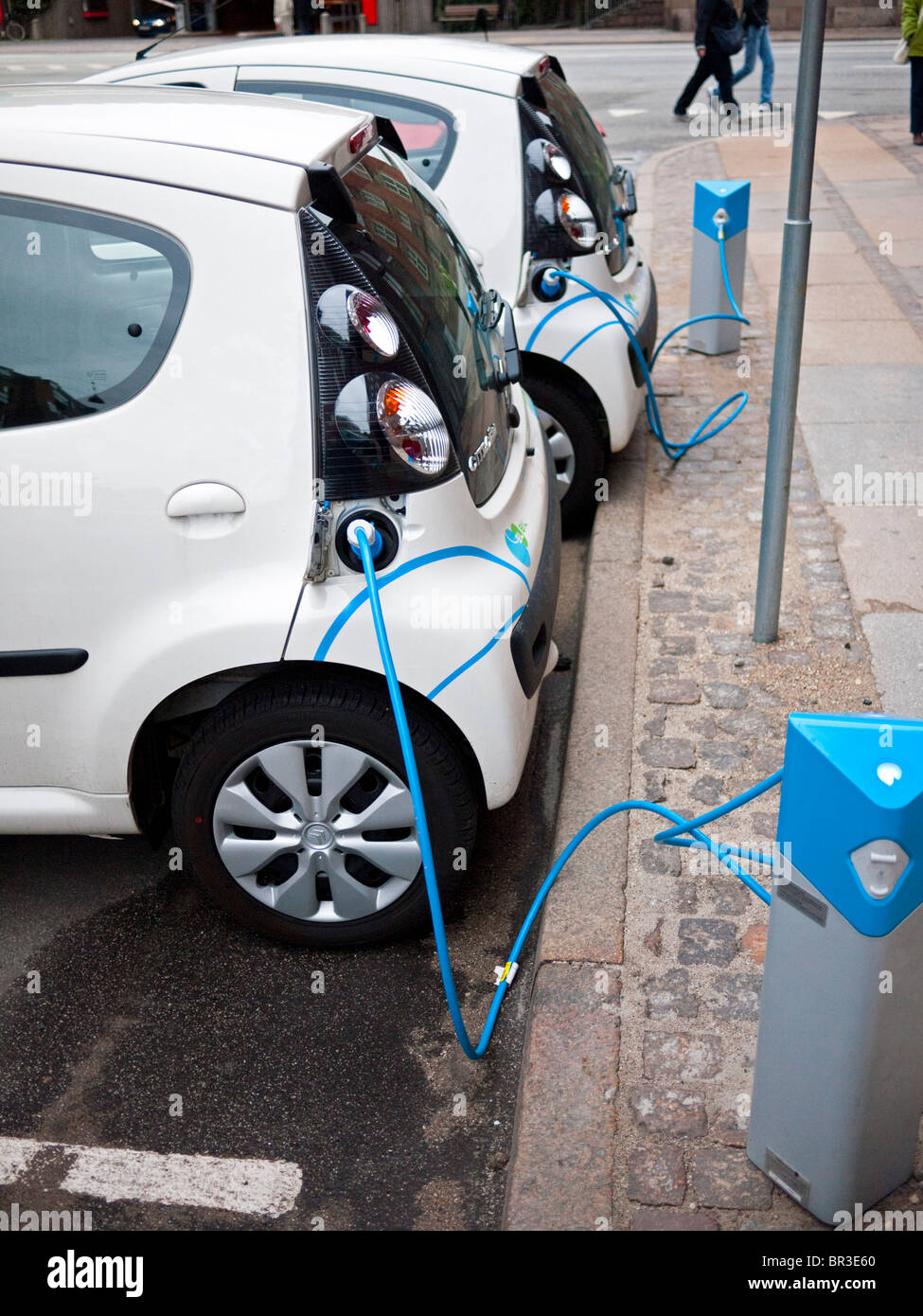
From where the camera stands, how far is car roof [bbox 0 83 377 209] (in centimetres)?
281

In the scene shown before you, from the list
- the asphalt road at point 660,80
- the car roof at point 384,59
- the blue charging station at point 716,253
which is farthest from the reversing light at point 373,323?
the asphalt road at point 660,80

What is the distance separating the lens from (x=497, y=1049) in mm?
3047

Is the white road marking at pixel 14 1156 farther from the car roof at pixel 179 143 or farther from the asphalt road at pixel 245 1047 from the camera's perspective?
the car roof at pixel 179 143

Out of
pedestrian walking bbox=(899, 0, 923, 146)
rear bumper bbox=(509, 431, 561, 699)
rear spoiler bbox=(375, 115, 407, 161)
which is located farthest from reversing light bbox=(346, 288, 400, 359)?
pedestrian walking bbox=(899, 0, 923, 146)

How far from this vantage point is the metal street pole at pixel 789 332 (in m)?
3.87

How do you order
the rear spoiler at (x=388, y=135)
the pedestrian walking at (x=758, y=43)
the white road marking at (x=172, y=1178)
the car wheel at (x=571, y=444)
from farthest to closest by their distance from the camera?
the pedestrian walking at (x=758, y=43), the car wheel at (x=571, y=444), the rear spoiler at (x=388, y=135), the white road marking at (x=172, y=1178)

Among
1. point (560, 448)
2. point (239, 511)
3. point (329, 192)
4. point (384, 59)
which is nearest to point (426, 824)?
point (239, 511)

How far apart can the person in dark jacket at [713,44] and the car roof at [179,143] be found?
13156mm

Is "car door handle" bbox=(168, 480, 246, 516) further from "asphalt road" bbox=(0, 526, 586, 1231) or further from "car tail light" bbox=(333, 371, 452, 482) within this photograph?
"asphalt road" bbox=(0, 526, 586, 1231)

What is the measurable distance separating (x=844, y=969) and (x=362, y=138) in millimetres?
2378
